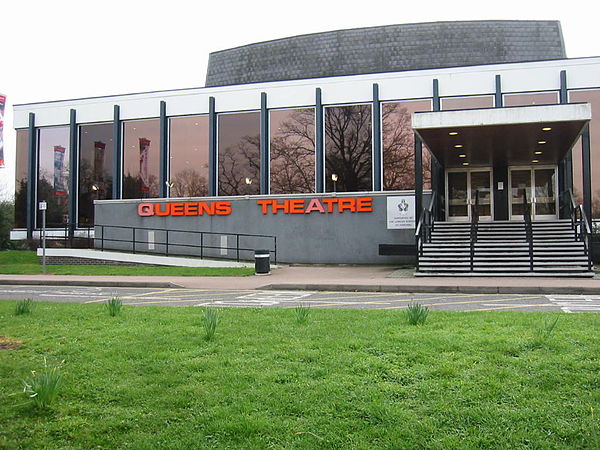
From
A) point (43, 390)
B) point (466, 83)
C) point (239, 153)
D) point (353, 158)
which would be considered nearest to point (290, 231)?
point (353, 158)

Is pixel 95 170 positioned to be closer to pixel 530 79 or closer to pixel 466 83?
pixel 466 83

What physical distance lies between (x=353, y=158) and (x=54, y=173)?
18.9 meters

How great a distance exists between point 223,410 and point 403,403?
4.70ft

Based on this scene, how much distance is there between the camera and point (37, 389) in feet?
14.8

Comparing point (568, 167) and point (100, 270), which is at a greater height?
point (568, 167)

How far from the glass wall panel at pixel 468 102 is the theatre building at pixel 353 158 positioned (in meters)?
0.07

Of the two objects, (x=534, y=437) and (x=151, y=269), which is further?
(x=151, y=269)

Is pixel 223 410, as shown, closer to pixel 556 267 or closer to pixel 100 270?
pixel 556 267

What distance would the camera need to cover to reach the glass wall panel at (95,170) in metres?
34.0

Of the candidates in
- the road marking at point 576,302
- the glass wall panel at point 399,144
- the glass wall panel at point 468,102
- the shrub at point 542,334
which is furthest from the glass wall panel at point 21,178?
the shrub at point 542,334

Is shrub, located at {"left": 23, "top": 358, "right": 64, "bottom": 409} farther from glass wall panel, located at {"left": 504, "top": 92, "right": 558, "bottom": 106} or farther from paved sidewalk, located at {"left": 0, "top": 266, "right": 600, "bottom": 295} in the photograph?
glass wall panel, located at {"left": 504, "top": 92, "right": 558, "bottom": 106}

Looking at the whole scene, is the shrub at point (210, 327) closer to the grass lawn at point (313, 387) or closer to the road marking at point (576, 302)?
the grass lawn at point (313, 387)

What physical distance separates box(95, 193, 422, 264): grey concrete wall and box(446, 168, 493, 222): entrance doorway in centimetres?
361

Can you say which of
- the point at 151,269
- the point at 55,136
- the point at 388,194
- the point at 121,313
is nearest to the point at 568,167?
the point at 388,194
